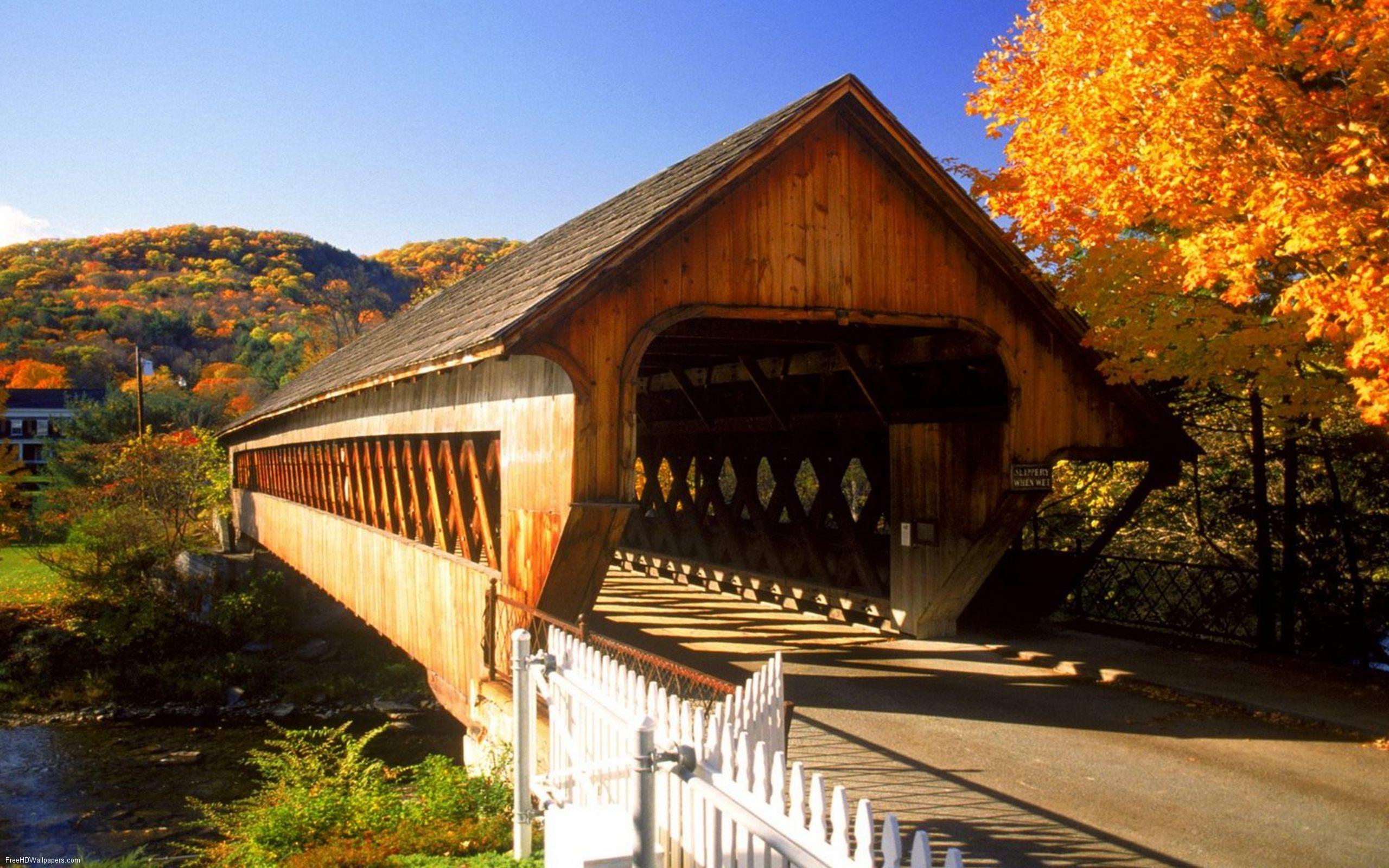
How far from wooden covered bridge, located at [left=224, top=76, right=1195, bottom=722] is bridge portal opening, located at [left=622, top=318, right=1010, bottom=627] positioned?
0.05 metres

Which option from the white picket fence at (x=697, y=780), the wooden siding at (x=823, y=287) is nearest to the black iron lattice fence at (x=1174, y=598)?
the wooden siding at (x=823, y=287)

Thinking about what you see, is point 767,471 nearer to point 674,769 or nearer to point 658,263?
point 658,263

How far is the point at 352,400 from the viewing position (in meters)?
15.1

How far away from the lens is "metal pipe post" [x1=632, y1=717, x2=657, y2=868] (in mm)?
3898

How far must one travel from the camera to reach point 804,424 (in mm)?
14164

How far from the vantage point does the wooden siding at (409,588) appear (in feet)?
31.6

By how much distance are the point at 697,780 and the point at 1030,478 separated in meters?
7.55

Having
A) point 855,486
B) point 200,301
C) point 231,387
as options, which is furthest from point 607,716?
point 200,301

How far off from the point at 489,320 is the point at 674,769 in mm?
5963

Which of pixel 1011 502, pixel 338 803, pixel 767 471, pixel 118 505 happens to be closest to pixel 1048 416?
pixel 1011 502

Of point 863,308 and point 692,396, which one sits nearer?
point 863,308

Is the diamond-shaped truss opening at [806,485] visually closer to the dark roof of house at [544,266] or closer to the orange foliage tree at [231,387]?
the dark roof of house at [544,266]

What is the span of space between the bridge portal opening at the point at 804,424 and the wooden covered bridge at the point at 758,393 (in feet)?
0.17

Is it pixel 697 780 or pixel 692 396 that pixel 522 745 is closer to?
pixel 697 780
